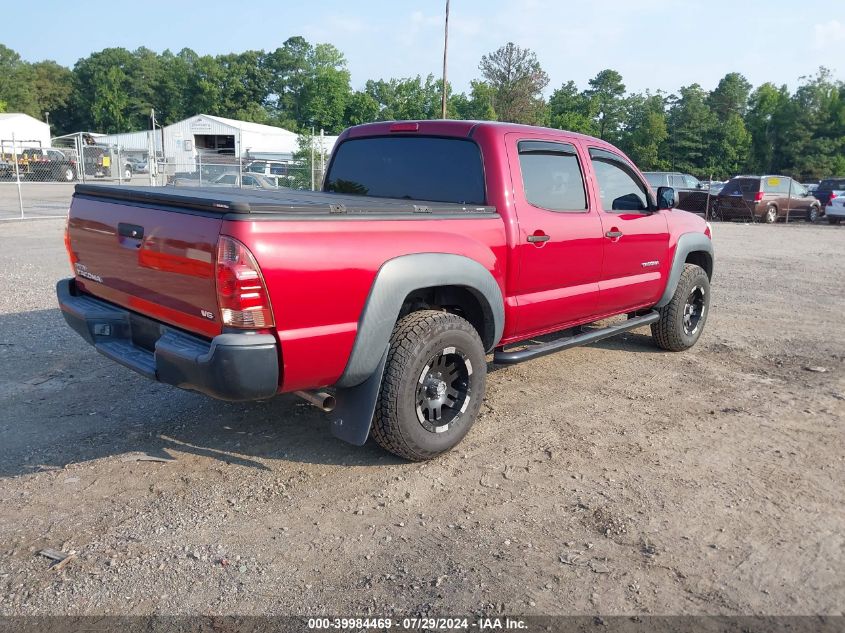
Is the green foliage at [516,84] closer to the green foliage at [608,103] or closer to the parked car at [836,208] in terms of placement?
the green foliage at [608,103]

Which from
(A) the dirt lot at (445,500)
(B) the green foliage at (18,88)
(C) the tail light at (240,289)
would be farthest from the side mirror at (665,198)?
(B) the green foliage at (18,88)

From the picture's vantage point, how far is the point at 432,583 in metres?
2.79

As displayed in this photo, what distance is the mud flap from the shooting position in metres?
3.51

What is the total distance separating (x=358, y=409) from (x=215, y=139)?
57.8 meters

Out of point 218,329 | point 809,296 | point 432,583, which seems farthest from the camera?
point 809,296

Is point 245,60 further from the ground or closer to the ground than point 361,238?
further from the ground

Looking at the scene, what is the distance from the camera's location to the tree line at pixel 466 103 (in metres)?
54.7

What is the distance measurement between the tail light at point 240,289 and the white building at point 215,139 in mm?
41566

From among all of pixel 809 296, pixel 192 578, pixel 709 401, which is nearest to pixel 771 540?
pixel 709 401

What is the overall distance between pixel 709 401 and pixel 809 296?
217 inches

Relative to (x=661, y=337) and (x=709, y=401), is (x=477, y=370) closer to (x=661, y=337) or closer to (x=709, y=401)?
(x=709, y=401)

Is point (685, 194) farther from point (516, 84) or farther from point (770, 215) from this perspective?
point (516, 84)

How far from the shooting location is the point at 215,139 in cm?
5662

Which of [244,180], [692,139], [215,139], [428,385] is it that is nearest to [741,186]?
[244,180]
